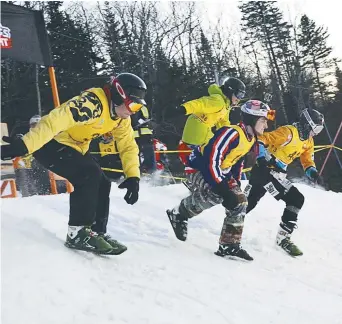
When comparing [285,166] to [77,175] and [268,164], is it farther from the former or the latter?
[77,175]

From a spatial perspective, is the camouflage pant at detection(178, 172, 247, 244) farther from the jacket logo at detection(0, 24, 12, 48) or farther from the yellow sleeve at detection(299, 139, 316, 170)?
the jacket logo at detection(0, 24, 12, 48)

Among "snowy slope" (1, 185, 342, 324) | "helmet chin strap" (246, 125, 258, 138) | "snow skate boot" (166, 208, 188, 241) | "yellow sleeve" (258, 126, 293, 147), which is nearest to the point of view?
"snowy slope" (1, 185, 342, 324)

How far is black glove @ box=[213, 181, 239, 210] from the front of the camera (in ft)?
14.5

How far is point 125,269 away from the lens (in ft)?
11.4

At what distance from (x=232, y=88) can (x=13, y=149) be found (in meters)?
3.84

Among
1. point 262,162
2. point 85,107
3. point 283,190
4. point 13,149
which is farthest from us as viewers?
point 283,190

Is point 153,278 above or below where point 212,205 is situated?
below

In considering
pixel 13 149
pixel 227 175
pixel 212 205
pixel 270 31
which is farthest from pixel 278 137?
pixel 270 31

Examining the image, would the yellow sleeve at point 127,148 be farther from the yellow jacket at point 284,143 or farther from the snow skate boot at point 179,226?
the yellow jacket at point 284,143

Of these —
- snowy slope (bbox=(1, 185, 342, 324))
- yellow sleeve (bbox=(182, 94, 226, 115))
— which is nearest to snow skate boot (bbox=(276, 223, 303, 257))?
snowy slope (bbox=(1, 185, 342, 324))

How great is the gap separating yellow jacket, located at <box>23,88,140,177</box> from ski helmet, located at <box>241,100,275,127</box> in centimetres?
122

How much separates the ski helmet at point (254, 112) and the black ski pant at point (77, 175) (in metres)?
1.65

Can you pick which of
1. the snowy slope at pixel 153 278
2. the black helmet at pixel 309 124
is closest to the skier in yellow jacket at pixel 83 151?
the snowy slope at pixel 153 278

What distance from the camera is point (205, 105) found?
20.0ft
